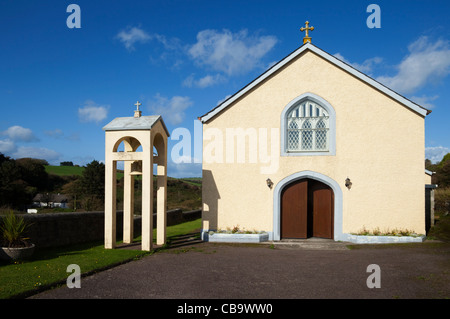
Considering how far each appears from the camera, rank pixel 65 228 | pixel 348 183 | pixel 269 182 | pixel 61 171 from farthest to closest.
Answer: pixel 61 171 < pixel 269 182 < pixel 348 183 < pixel 65 228

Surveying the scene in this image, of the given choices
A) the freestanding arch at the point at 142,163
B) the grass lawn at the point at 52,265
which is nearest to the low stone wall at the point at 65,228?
the grass lawn at the point at 52,265

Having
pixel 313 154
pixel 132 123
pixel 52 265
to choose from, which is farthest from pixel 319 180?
pixel 52 265

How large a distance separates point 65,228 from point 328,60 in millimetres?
12721

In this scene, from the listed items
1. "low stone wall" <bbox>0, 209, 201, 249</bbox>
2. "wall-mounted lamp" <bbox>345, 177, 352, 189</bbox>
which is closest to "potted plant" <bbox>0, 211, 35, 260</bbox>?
"low stone wall" <bbox>0, 209, 201, 249</bbox>

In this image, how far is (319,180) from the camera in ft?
43.9

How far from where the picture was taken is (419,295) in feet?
20.8

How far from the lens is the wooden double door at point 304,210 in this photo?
1359 centimetres

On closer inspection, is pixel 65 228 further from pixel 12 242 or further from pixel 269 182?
pixel 269 182

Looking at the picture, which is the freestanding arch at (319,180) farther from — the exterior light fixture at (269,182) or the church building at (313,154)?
the exterior light fixture at (269,182)

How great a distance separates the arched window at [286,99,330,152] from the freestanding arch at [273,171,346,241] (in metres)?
1.14

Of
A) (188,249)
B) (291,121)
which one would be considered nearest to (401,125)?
(291,121)

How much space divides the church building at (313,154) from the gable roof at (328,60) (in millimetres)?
40
